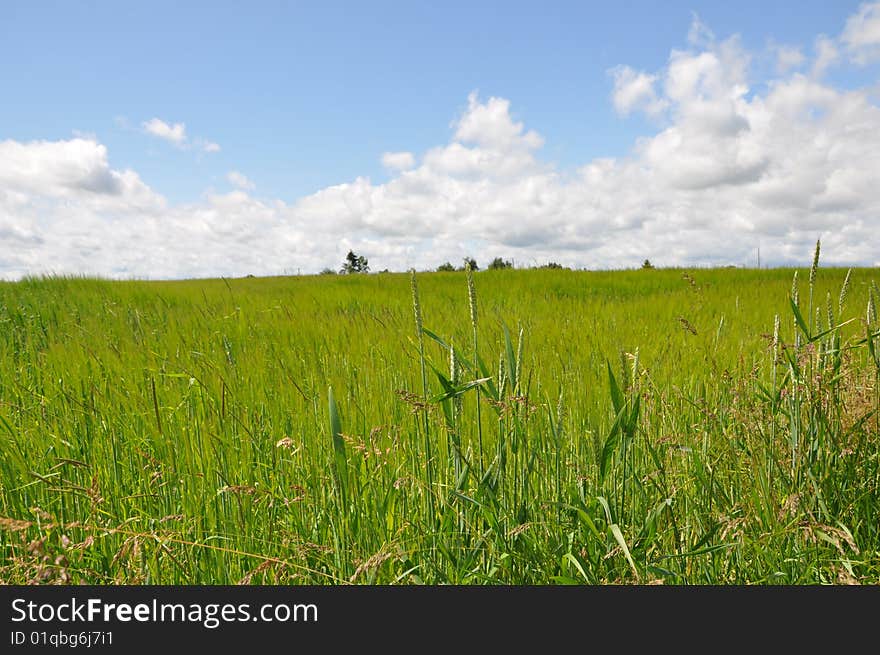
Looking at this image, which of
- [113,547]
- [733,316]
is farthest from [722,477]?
[733,316]

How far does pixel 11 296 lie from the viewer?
8.28 metres

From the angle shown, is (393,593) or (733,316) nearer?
(393,593)

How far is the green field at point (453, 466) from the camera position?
144 centimetres

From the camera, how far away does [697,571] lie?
5.02ft

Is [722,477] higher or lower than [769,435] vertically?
lower

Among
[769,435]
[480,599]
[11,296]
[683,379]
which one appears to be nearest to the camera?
[480,599]

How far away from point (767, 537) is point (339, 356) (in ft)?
9.46

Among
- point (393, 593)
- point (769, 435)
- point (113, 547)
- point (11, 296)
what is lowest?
point (113, 547)

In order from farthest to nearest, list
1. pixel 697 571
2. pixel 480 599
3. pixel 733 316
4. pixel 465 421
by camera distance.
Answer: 1. pixel 733 316
2. pixel 465 421
3. pixel 697 571
4. pixel 480 599

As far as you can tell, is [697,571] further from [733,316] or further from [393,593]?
[733,316]

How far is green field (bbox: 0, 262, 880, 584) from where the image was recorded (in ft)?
4.72

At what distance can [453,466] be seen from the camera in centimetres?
182

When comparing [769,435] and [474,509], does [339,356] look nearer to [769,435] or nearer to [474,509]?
[474,509]

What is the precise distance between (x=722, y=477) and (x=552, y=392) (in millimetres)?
1128
